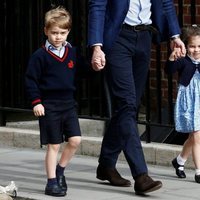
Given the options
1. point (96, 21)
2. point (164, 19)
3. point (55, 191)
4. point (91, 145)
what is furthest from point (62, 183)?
point (91, 145)

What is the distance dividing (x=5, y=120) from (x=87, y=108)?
97 cm

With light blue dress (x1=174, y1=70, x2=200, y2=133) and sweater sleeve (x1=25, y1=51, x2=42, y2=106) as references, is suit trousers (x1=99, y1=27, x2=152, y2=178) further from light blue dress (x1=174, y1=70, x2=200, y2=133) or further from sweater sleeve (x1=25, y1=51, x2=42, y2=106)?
A: light blue dress (x1=174, y1=70, x2=200, y2=133)

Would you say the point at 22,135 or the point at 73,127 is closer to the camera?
the point at 73,127

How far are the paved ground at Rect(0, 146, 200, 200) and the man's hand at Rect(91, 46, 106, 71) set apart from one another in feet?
3.13

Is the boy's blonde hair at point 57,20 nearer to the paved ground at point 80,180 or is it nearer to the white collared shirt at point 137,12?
the white collared shirt at point 137,12

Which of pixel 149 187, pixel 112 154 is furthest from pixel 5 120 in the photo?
pixel 149 187

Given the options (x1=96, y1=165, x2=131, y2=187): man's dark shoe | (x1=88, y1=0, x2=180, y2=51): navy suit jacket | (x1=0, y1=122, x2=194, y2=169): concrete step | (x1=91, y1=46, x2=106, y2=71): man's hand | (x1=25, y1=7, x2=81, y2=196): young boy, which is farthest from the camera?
(x1=0, y1=122, x2=194, y2=169): concrete step

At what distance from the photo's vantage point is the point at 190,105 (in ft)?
25.1

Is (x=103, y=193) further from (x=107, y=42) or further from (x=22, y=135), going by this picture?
(x=22, y=135)

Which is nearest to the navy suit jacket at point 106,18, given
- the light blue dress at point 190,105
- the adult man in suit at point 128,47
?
the adult man in suit at point 128,47

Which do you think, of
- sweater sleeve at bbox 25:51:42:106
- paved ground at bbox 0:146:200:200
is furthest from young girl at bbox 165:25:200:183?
sweater sleeve at bbox 25:51:42:106

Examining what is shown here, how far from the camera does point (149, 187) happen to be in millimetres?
6875

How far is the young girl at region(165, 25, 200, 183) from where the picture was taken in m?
7.59

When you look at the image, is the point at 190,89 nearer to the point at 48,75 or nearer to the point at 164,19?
the point at 164,19
